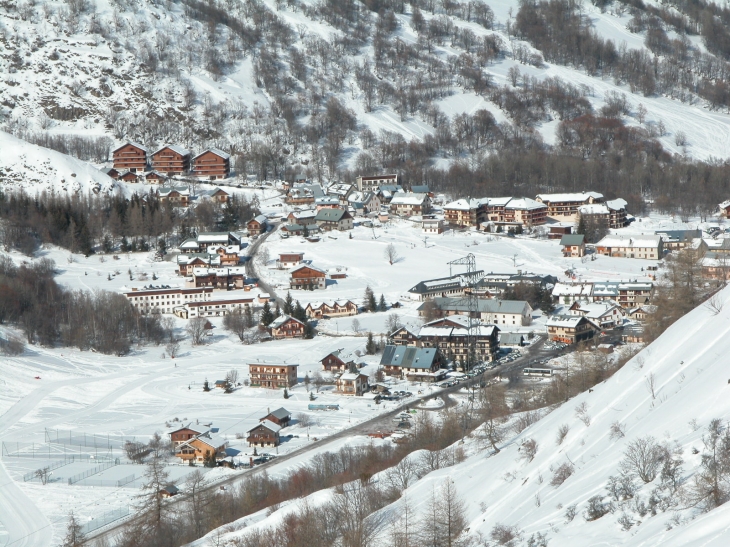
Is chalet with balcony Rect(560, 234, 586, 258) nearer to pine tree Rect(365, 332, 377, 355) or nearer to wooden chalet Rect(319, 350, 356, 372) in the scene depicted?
pine tree Rect(365, 332, 377, 355)

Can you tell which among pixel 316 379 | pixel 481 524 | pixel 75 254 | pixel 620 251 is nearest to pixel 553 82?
pixel 620 251

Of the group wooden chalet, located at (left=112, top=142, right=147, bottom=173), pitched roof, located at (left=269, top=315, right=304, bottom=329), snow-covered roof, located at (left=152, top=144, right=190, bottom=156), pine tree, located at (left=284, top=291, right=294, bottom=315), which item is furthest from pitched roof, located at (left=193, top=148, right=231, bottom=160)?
pitched roof, located at (left=269, top=315, right=304, bottom=329)

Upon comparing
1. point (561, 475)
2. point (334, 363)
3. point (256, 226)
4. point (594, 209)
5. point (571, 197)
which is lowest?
point (334, 363)

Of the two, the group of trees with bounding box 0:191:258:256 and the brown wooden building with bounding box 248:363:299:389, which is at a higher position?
the group of trees with bounding box 0:191:258:256

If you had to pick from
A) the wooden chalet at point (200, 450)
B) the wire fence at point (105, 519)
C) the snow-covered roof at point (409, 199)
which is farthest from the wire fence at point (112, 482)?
the snow-covered roof at point (409, 199)

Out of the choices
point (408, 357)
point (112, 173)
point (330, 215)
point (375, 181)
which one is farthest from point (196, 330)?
point (375, 181)

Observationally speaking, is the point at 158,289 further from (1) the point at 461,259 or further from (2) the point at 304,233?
(1) the point at 461,259

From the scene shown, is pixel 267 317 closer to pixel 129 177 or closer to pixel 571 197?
pixel 129 177
